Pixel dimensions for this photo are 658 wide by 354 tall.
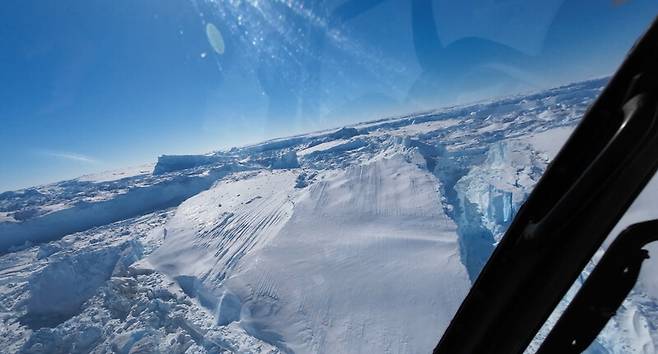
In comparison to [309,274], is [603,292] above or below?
above

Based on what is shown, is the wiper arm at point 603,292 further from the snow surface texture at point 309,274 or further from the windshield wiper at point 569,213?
the snow surface texture at point 309,274

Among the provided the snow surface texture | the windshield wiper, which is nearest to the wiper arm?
the windshield wiper

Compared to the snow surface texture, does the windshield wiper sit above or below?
Result: above

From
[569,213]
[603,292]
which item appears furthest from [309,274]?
[569,213]

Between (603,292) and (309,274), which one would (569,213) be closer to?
(603,292)

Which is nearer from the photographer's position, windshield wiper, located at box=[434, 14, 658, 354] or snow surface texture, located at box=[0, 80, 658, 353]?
windshield wiper, located at box=[434, 14, 658, 354]

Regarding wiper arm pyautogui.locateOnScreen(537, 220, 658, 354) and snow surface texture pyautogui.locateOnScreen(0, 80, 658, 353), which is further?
snow surface texture pyautogui.locateOnScreen(0, 80, 658, 353)

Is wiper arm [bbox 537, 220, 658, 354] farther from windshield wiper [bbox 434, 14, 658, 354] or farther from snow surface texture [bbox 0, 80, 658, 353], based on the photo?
snow surface texture [bbox 0, 80, 658, 353]

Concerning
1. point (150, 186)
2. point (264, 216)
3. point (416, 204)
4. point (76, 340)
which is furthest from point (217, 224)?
point (150, 186)

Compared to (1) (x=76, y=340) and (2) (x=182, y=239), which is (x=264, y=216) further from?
(1) (x=76, y=340)
